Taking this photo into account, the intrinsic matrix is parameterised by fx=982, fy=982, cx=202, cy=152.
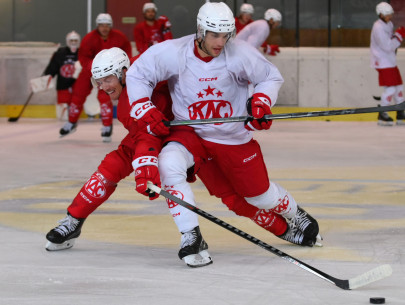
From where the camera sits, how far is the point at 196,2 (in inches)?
471

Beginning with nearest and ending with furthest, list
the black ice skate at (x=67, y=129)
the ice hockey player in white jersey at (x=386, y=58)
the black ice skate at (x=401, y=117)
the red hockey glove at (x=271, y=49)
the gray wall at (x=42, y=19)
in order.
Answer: the black ice skate at (x=67, y=129), the ice hockey player in white jersey at (x=386, y=58), the black ice skate at (x=401, y=117), the red hockey glove at (x=271, y=49), the gray wall at (x=42, y=19)

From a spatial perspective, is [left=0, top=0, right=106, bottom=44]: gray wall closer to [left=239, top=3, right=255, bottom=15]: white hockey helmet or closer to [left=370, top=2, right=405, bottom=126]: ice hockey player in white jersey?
[left=239, top=3, right=255, bottom=15]: white hockey helmet

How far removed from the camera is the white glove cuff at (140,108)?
3.91 m

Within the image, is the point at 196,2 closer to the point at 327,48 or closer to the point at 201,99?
the point at 327,48

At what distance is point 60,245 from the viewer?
162 inches

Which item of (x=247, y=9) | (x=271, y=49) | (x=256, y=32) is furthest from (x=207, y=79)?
(x=247, y=9)

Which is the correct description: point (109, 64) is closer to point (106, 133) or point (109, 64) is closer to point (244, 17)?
point (106, 133)

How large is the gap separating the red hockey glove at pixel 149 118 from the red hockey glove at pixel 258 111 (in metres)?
0.34

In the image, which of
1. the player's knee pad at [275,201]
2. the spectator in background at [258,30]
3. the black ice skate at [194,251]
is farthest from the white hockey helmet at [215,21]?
the spectator in background at [258,30]

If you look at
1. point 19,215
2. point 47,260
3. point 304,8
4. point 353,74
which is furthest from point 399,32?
point 47,260

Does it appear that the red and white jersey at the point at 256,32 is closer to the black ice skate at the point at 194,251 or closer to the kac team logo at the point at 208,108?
the kac team logo at the point at 208,108

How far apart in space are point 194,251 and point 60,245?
677 mm

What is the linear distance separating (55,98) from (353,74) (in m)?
3.56

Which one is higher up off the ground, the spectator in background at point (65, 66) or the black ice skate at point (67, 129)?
the spectator in background at point (65, 66)
